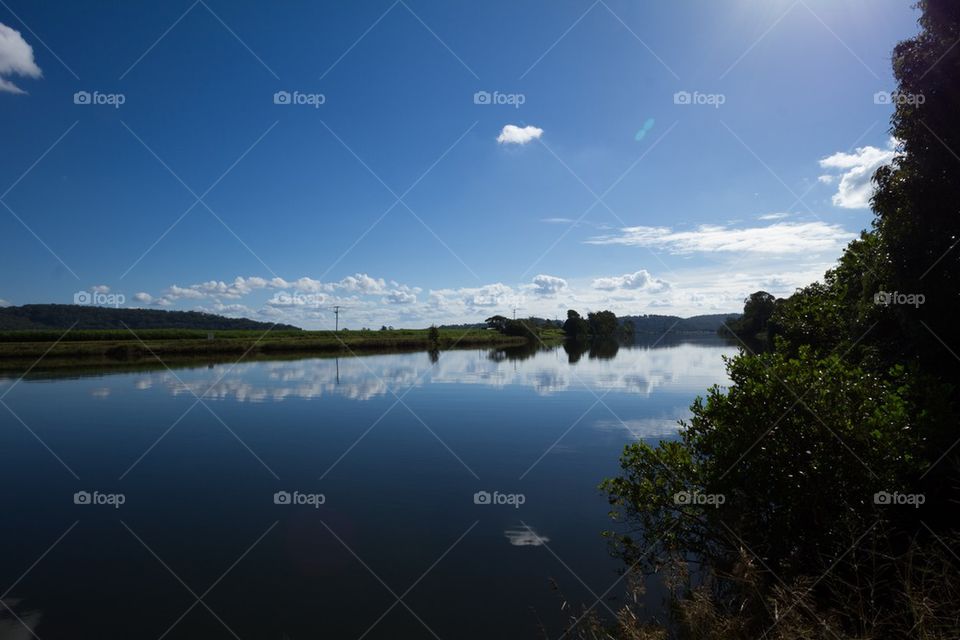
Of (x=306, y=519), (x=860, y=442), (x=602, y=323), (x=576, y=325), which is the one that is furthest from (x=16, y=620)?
(x=602, y=323)

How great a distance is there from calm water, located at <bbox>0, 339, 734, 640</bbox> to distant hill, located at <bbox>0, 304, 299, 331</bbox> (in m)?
137

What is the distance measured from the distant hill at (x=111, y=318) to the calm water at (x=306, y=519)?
13698 cm

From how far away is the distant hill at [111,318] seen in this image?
139m

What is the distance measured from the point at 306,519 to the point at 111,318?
16770cm

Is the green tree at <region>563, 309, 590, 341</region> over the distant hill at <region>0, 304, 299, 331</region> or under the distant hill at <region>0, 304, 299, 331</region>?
under

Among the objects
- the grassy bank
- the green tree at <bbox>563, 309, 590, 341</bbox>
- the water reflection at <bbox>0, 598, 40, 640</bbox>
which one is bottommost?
the water reflection at <bbox>0, 598, 40, 640</bbox>

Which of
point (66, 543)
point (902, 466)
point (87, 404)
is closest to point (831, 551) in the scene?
point (902, 466)

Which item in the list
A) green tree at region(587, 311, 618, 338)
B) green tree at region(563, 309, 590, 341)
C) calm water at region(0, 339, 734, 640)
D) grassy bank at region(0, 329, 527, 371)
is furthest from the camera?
green tree at region(587, 311, 618, 338)

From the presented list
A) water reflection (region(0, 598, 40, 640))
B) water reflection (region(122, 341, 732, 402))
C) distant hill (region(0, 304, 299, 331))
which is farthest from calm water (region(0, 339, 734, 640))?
distant hill (region(0, 304, 299, 331))

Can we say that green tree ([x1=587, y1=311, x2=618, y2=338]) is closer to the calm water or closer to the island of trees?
the calm water

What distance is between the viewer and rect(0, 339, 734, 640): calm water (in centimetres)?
852

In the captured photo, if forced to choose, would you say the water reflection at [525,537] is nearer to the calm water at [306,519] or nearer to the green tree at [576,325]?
the calm water at [306,519]

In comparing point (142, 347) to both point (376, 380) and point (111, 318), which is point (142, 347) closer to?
point (376, 380)

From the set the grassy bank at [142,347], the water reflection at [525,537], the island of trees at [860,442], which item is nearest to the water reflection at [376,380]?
the water reflection at [525,537]
